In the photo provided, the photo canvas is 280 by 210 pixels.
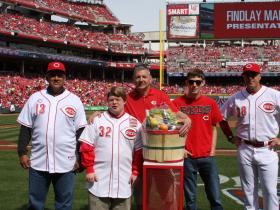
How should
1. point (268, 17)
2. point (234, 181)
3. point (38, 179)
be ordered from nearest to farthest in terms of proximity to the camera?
point (38, 179)
point (234, 181)
point (268, 17)

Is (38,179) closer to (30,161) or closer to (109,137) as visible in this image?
(30,161)

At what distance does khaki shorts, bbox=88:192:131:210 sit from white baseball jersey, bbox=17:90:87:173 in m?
0.51

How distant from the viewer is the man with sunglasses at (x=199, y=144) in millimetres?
5066

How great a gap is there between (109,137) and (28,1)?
146 feet

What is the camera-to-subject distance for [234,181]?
27.0 ft

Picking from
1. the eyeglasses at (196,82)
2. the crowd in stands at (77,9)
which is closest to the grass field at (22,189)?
the eyeglasses at (196,82)

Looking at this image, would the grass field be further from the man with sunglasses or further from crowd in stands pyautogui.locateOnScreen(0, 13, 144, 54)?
crowd in stands pyautogui.locateOnScreen(0, 13, 144, 54)

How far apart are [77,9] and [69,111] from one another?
5466cm

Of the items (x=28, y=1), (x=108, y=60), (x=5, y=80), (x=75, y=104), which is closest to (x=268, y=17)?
(x=108, y=60)

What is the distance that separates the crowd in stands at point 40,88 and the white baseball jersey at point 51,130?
21.6 meters

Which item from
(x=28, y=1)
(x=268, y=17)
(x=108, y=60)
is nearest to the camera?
(x=28, y=1)

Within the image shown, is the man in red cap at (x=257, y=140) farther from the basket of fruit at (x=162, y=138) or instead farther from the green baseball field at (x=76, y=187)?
the green baseball field at (x=76, y=187)

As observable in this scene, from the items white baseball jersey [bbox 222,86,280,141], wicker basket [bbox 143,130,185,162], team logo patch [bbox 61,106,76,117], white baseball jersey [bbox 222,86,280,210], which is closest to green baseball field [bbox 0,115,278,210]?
white baseball jersey [bbox 222,86,280,210]

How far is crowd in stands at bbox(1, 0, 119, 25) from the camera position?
155ft
